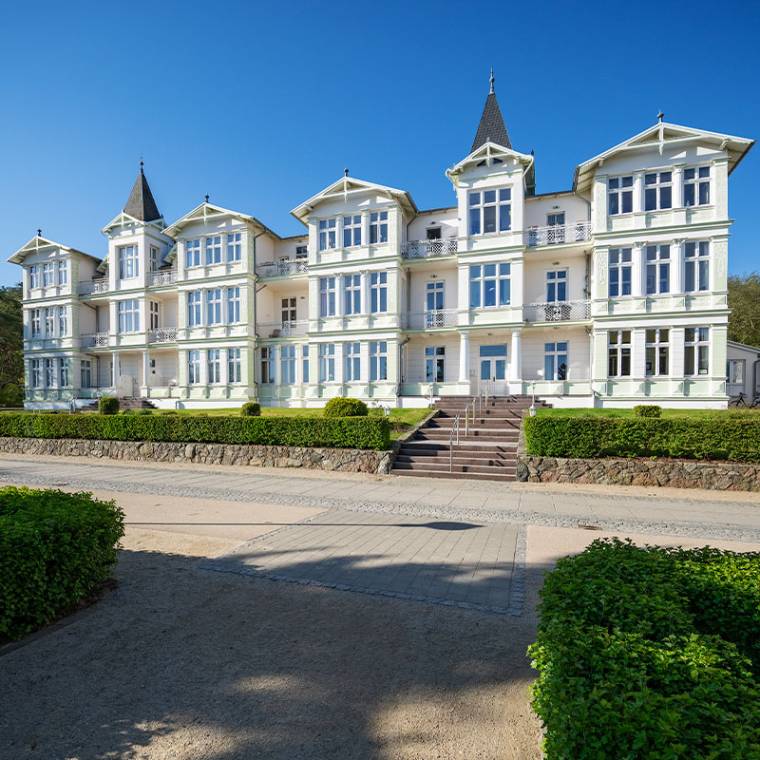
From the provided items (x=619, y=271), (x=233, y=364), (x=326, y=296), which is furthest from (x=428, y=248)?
(x=233, y=364)

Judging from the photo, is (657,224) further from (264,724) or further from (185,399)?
(185,399)

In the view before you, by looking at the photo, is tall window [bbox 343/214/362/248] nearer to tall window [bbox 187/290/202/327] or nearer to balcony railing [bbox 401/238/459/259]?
balcony railing [bbox 401/238/459/259]

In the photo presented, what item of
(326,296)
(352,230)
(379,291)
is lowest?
(326,296)

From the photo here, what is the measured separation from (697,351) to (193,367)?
29.0 meters

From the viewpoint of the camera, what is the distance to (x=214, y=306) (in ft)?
97.7

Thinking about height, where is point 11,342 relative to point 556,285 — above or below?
below

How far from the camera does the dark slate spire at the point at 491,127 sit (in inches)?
1087

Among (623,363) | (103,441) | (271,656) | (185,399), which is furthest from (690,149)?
(185,399)

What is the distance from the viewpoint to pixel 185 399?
30.0m

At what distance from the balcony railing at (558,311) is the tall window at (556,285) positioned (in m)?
0.71

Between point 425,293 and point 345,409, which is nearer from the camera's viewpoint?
point 345,409

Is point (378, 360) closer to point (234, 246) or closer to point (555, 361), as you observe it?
point (555, 361)

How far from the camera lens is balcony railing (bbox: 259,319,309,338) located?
28956mm

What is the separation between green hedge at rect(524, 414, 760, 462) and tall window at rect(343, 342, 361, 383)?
14.2 meters
